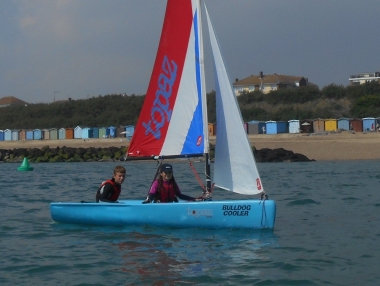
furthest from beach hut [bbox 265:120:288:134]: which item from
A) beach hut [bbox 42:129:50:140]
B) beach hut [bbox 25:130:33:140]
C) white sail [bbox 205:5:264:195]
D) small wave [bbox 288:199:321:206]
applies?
white sail [bbox 205:5:264:195]

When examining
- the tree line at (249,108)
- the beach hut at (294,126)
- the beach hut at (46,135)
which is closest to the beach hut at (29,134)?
the beach hut at (46,135)

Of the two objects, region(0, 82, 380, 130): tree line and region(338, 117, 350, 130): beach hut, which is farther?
region(0, 82, 380, 130): tree line

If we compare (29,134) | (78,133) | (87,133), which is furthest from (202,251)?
(29,134)

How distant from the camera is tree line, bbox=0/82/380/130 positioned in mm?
58469

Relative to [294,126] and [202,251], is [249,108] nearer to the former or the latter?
[294,126]

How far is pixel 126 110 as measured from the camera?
70938 mm

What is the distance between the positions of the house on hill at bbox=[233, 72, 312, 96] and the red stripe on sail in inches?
3006

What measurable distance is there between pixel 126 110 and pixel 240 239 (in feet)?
203

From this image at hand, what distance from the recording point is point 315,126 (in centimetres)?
4975

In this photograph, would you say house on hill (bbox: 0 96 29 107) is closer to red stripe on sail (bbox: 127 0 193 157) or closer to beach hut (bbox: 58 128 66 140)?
beach hut (bbox: 58 128 66 140)

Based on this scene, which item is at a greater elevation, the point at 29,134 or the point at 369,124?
the point at 29,134

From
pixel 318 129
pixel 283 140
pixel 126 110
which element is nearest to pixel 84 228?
pixel 283 140

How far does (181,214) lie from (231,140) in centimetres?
139

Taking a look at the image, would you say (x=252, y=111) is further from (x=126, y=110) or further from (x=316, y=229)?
(x=316, y=229)
